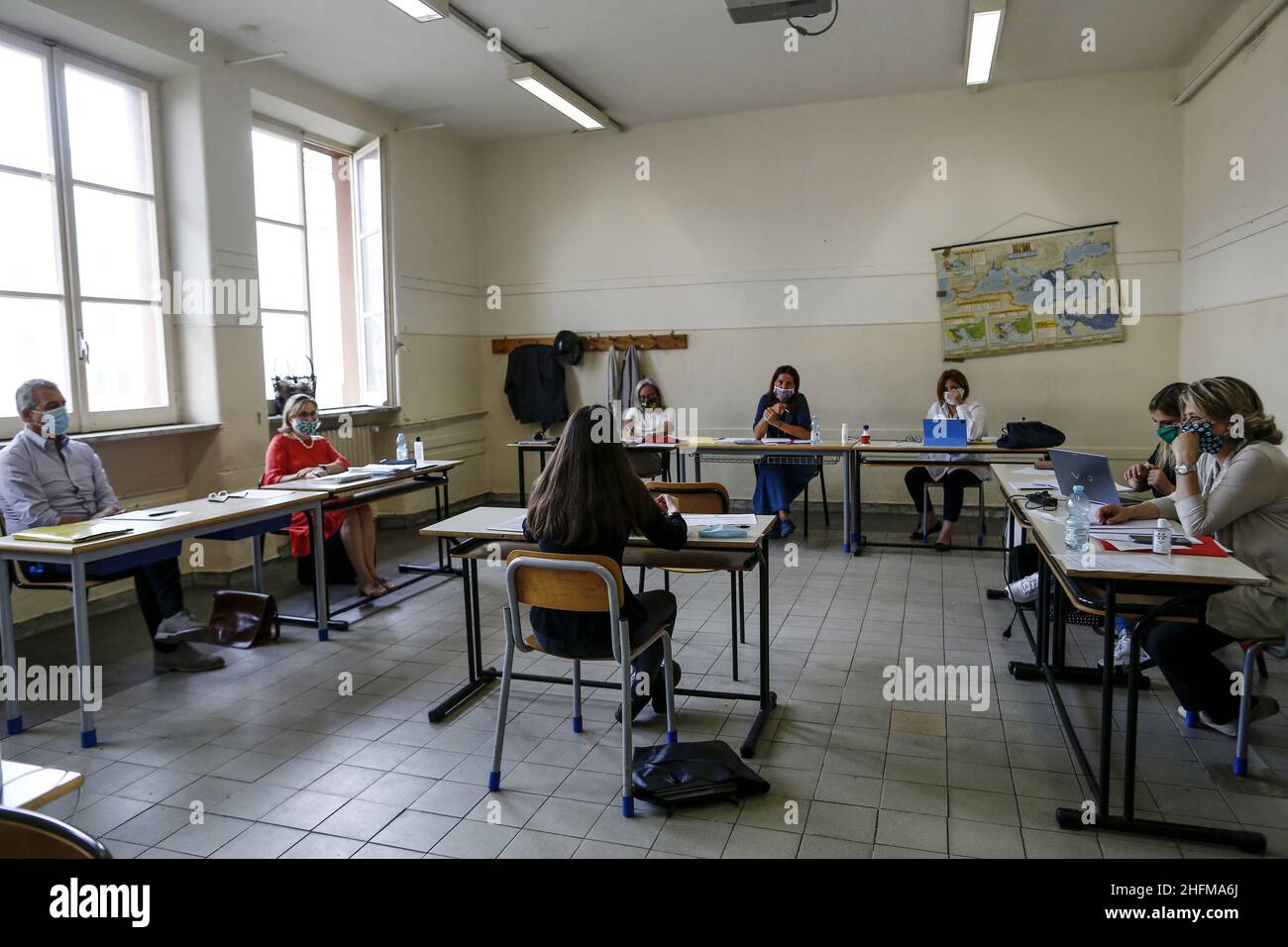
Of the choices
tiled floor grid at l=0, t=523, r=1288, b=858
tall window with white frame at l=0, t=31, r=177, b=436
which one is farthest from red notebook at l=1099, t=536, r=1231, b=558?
tall window with white frame at l=0, t=31, r=177, b=436

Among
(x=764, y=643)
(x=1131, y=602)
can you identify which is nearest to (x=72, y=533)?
(x=764, y=643)

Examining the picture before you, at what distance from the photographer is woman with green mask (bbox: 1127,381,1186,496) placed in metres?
3.67

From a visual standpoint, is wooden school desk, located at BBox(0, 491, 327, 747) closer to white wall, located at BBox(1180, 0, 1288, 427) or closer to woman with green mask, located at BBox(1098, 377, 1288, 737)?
woman with green mask, located at BBox(1098, 377, 1288, 737)

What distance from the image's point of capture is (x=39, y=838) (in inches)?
46.4

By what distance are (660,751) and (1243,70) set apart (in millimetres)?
5444

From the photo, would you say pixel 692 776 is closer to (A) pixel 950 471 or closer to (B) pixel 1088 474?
(B) pixel 1088 474

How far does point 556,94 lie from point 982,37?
295 cm

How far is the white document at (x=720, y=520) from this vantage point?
135 inches

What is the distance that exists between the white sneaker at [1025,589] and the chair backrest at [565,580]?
2.13m

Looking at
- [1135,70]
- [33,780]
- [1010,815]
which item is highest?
[1135,70]

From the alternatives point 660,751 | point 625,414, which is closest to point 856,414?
point 625,414

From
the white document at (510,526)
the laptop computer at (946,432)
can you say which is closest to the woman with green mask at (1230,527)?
the white document at (510,526)
